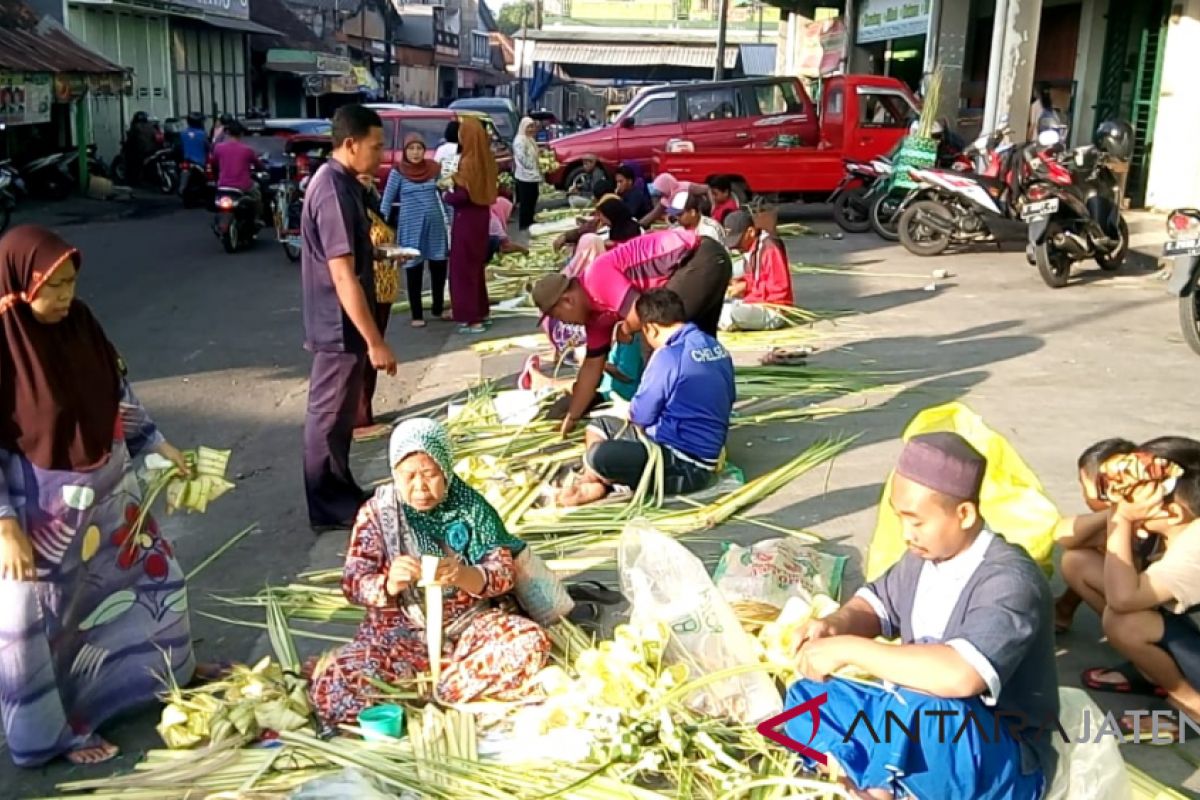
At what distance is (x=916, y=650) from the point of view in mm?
2396

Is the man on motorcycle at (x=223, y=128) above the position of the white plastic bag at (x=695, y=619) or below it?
above

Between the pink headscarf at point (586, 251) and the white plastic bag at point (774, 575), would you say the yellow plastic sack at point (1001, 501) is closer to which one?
the white plastic bag at point (774, 575)

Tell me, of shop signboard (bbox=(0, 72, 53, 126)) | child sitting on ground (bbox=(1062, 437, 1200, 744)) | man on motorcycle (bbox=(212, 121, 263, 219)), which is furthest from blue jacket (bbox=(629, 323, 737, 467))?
shop signboard (bbox=(0, 72, 53, 126))

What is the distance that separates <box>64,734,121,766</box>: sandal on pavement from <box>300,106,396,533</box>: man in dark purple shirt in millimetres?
1771

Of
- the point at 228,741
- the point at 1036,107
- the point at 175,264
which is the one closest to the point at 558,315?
the point at 228,741

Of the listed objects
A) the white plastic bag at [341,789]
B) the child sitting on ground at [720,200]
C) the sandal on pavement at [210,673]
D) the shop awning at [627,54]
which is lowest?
the sandal on pavement at [210,673]

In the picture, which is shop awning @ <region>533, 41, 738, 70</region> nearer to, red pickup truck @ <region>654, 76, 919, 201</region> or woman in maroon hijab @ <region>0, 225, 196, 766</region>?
red pickup truck @ <region>654, 76, 919, 201</region>

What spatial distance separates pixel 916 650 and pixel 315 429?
3148 mm

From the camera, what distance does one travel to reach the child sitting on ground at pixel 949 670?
2355mm

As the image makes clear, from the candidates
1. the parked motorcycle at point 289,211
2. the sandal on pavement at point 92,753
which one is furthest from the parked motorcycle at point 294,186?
the sandal on pavement at point 92,753

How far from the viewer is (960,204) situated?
11.7 metres

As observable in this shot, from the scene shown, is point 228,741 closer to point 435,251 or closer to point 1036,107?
point 435,251

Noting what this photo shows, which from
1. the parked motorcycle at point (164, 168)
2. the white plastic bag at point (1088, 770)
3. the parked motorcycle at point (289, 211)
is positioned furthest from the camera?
the parked motorcycle at point (164, 168)

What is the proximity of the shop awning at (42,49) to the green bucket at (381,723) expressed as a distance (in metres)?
15.3
